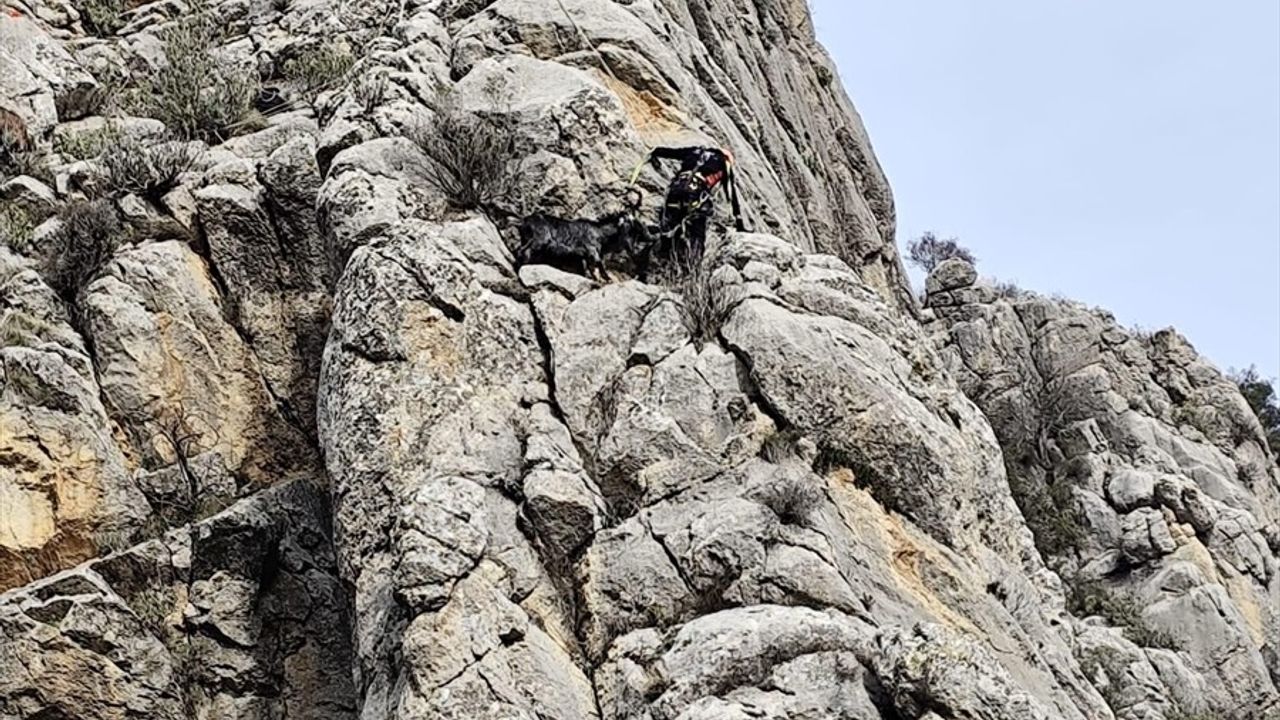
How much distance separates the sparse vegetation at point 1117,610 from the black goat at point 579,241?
11476 millimetres

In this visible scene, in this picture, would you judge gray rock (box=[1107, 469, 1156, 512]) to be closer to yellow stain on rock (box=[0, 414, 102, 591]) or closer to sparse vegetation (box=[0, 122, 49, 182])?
yellow stain on rock (box=[0, 414, 102, 591])

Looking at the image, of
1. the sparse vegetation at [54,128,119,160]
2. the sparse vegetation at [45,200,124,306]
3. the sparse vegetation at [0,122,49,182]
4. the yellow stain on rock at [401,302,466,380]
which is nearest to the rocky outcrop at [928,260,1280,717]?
the yellow stain on rock at [401,302,466,380]

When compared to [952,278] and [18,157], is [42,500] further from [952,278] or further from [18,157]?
[952,278]

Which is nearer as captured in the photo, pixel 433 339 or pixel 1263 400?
pixel 433 339

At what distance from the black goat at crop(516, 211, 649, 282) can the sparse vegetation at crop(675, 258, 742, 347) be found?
1.14 m

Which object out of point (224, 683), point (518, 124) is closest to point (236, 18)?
point (518, 124)

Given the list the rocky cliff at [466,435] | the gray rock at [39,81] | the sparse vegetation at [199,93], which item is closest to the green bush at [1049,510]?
the rocky cliff at [466,435]

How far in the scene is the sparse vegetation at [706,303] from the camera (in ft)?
45.1

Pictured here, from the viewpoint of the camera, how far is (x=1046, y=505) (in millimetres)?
26859

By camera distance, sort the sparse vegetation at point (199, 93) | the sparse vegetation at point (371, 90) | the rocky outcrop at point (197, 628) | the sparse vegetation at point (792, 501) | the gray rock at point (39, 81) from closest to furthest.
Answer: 1. the sparse vegetation at point (792, 501)
2. the rocky outcrop at point (197, 628)
3. the sparse vegetation at point (371, 90)
4. the sparse vegetation at point (199, 93)
5. the gray rock at point (39, 81)

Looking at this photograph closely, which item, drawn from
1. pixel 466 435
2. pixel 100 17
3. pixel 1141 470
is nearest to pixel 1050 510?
pixel 1141 470

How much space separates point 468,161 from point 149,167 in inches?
185

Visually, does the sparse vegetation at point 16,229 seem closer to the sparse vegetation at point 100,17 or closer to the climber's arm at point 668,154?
the sparse vegetation at point 100,17

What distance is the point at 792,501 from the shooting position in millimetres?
11789
